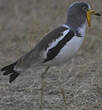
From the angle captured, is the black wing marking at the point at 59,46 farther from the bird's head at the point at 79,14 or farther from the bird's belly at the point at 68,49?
the bird's head at the point at 79,14

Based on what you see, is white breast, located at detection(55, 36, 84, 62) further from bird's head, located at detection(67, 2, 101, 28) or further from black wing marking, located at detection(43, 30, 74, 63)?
bird's head, located at detection(67, 2, 101, 28)

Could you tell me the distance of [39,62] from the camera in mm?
4930

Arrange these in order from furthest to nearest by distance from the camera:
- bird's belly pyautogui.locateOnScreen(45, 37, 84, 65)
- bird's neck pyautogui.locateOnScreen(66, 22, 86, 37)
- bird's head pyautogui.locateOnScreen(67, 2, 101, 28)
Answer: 1. bird's head pyautogui.locateOnScreen(67, 2, 101, 28)
2. bird's neck pyautogui.locateOnScreen(66, 22, 86, 37)
3. bird's belly pyautogui.locateOnScreen(45, 37, 84, 65)

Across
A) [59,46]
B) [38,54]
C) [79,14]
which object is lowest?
[38,54]

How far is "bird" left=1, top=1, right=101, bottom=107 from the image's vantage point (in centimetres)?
482

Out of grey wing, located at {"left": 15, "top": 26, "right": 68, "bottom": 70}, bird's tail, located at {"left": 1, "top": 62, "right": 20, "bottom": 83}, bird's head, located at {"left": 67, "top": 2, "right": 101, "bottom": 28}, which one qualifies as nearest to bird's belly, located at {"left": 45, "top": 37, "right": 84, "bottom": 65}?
grey wing, located at {"left": 15, "top": 26, "right": 68, "bottom": 70}

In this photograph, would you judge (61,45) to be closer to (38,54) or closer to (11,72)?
(38,54)

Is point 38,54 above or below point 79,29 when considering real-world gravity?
below

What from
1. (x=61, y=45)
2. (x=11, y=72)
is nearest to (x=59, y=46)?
(x=61, y=45)

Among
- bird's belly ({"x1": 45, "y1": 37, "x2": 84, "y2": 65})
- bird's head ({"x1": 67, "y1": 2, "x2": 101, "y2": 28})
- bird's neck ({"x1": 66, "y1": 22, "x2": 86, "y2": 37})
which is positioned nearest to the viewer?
bird's belly ({"x1": 45, "y1": 37, "x2": 84, "y2": 65})

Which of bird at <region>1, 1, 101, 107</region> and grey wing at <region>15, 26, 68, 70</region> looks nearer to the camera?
bird at <region>1, 1, 101, 107</region>

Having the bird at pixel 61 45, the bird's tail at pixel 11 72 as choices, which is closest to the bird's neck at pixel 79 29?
the bird at pixel 61 45

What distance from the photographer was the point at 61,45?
4836mm

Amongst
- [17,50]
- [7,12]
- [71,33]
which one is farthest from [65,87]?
[7,12]
